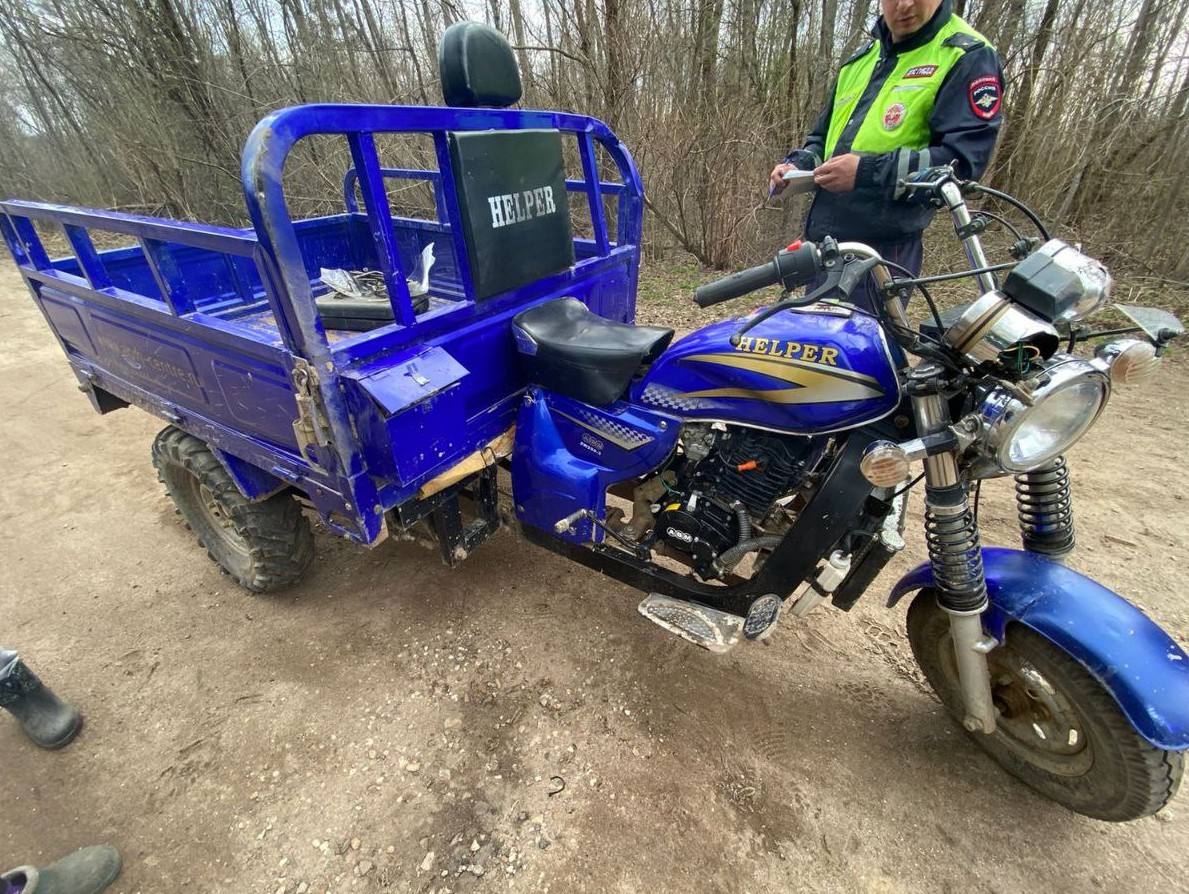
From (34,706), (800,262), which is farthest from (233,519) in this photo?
(800,262)

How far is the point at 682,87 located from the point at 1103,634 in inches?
271

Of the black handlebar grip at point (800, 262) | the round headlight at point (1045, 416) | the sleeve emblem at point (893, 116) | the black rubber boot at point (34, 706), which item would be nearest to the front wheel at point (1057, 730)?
the round headlight at point (1045, 416)

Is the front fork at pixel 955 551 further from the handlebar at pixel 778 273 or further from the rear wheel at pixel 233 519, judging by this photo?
the rear wheel at pixel 233 519

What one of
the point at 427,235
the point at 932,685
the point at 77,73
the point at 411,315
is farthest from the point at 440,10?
the point at 932,685

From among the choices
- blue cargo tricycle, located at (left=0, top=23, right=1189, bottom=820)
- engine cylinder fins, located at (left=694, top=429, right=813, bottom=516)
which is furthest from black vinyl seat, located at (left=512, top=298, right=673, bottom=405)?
engine cylinder fins, located at (left=694, top=429, right=813, bottom=516)

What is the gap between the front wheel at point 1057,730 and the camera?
1.56 m

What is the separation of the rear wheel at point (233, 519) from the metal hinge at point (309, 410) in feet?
2.93

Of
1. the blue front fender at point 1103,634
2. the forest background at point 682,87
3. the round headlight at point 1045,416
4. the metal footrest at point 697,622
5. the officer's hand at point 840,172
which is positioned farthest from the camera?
the forest background at point 682,87

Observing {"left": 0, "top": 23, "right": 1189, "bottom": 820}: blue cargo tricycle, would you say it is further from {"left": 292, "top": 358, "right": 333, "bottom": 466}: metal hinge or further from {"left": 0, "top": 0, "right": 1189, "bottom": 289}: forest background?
{"left": 0, "top": 0, "right": 1189, "bottom": 289}: forest background

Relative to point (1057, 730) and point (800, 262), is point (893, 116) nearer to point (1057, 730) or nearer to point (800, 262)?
point (800, 262)

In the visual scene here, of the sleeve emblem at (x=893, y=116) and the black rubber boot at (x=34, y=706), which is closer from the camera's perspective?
the black rubber boot at (x=34, y=706)

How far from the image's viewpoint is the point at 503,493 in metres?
2.79

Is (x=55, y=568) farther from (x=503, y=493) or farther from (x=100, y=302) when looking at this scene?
(x=503, y=493)

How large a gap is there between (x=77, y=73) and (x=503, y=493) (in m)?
11.3
